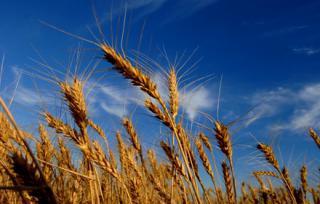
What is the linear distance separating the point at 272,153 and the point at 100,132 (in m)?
1.90

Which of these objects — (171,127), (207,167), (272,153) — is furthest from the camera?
(272,153)

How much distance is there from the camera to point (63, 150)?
12.9ft

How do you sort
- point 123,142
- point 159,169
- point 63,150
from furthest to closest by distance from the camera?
point 159,169
point 123,142
point 63,150

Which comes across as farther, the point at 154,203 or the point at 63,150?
the point at 154,203

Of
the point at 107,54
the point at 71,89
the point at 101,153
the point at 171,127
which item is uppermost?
the point at 107,54

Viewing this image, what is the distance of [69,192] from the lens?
3857mm

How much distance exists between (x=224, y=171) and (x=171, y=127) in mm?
1155

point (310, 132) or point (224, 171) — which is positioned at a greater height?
point (310, 132)

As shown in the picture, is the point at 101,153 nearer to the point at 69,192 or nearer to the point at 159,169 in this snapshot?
the point at 69,192

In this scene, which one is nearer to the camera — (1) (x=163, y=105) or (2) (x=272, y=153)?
(1) (x=163, y=105)

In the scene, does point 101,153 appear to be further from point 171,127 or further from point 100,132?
point 100,132

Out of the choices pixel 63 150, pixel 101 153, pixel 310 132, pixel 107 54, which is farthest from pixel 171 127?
pixel 310 132

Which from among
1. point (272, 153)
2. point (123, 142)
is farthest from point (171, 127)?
point (123, 142)

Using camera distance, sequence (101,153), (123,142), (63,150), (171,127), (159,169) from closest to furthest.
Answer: (101,153), (171,127), (63,150), (123,142), (159,169)
